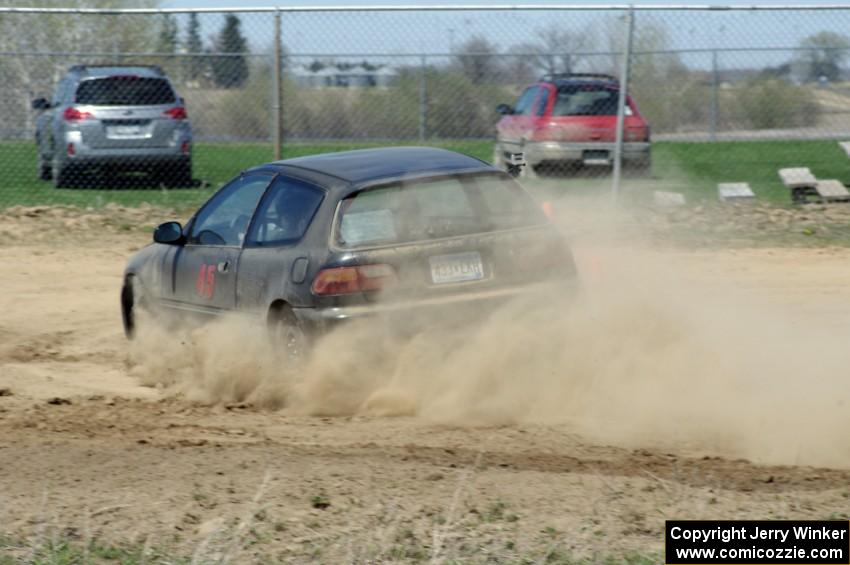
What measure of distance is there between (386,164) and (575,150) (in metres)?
8.76

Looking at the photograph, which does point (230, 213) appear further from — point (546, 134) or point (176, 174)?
point (176, 174)

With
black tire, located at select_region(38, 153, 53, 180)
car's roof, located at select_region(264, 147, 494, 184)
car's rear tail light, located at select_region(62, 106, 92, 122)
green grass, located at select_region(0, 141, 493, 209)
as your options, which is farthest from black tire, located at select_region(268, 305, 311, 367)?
black tire, located at select_region(38, 153, 53, 180)

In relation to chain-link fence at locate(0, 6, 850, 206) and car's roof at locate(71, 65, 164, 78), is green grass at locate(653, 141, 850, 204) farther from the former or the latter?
car's roof at locate(71, 65, 164, 78)

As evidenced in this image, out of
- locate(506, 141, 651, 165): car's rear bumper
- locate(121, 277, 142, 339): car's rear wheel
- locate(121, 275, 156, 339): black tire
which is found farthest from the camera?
locate(506, 141, 651, 165): car's rear bumper

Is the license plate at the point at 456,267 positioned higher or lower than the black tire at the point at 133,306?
higher

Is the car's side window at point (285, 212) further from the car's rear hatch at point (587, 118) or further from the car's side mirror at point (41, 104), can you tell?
the car's side mirror at point (41, 104)

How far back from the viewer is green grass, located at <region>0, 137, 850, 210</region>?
17.2m

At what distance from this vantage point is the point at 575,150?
55.2 ft

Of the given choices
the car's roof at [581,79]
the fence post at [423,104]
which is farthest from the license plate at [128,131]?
the car's roof at [581,79]

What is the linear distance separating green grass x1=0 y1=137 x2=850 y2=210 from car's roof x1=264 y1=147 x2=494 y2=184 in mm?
7377

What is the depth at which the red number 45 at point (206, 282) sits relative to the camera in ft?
28.9

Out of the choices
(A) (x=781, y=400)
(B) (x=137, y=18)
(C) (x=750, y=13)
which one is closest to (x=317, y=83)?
(B) (x=137, y=18)

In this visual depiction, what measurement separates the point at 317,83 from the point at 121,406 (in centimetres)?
1035

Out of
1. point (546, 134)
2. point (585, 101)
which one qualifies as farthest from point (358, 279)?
point (585, 101)
